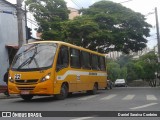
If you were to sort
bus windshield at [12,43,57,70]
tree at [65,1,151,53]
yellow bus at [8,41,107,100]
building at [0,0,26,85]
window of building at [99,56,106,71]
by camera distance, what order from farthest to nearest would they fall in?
1. tree at [65,1,151,53]
2. building at [0,0,26,85]
3. window of building at [99,56,106,71]
4. bus windshield at [12,43,57,70]
5. yellow bus at [8,41,107,100]

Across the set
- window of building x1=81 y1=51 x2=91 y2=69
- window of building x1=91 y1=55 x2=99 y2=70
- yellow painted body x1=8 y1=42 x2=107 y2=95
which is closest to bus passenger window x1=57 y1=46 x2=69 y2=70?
yellow painted body x1=8 y1=42 x2=107 y2=95

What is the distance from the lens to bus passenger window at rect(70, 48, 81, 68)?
1958cm

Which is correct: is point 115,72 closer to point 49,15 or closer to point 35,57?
point 49,15

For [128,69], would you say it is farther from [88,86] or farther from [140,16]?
[88,86]

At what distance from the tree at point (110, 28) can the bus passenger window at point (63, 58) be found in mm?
16104

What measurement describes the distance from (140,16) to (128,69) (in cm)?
4079

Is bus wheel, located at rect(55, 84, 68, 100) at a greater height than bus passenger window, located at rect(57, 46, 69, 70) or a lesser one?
lesser

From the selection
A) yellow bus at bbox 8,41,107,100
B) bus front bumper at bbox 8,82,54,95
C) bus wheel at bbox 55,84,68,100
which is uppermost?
yellow bus at bbox 8,41,107,100

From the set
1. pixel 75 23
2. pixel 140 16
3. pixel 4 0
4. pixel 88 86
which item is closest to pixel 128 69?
pixel 140 16

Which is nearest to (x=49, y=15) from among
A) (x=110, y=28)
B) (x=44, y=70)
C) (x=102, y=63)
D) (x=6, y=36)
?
(x=110, y=28)

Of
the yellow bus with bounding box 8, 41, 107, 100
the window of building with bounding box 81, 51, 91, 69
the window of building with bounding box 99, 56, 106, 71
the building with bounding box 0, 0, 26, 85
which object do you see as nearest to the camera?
the yellow bus with bounding box 8, 41, 107, 100

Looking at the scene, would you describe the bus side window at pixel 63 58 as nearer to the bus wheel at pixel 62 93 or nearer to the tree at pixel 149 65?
the bus wheel at pixel 62 93

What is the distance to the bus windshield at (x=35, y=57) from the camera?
1698cm

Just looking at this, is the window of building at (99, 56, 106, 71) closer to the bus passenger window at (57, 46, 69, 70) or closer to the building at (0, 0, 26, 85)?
the bus passenger window at (57, 46, 69, 70)
